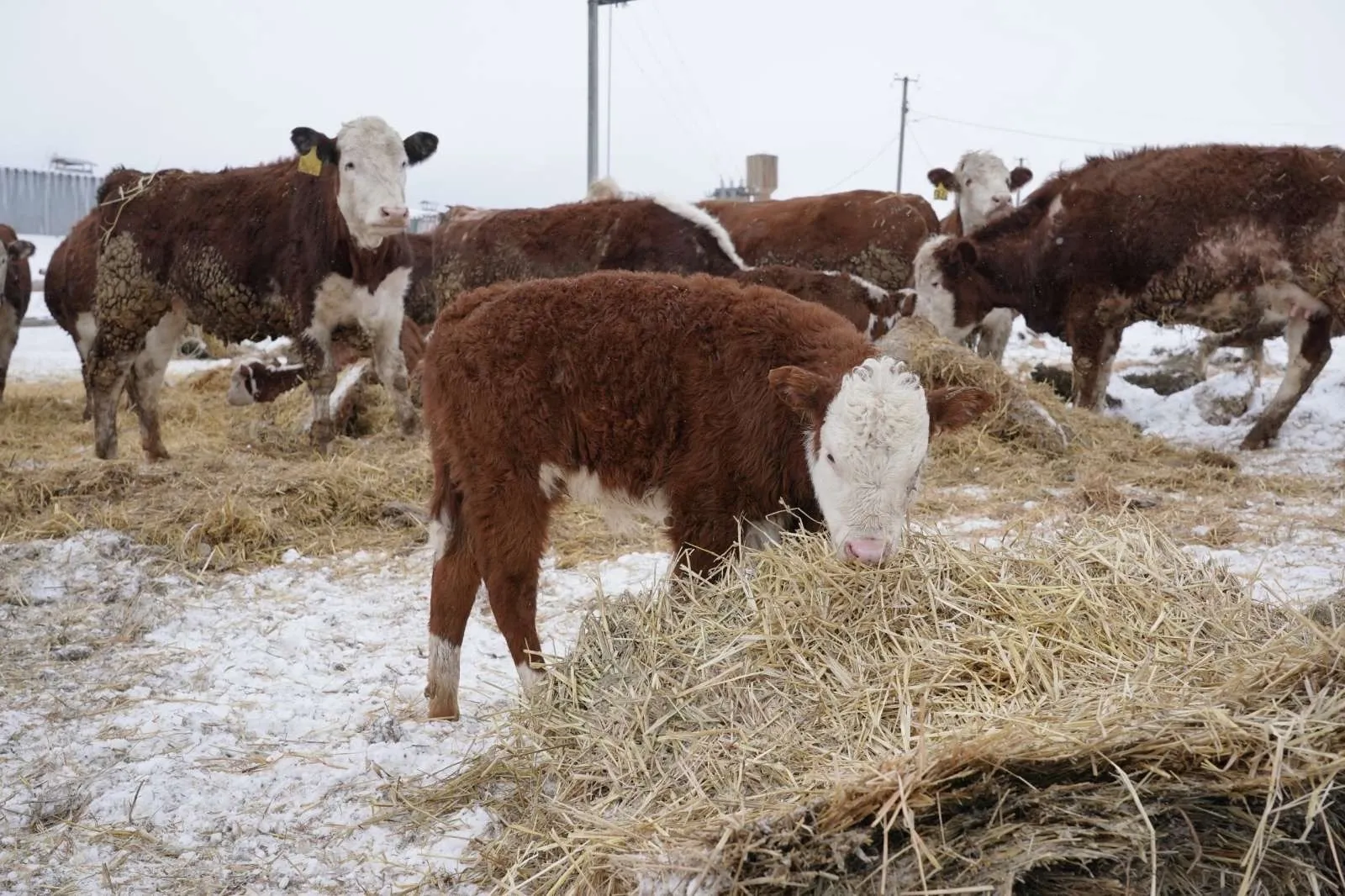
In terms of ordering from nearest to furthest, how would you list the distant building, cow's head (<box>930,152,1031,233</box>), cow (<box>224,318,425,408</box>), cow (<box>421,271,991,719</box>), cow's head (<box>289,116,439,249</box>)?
cow (<box>421,271,991,719</box>), cow's head (<box>289,116,439,249</box>), cow (<box>224,318,425,408</box>), cow's head (<box>930,152,1031,233</box>), the distant building

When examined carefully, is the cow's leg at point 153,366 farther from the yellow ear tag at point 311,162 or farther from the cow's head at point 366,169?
the cow's head at point 366,169

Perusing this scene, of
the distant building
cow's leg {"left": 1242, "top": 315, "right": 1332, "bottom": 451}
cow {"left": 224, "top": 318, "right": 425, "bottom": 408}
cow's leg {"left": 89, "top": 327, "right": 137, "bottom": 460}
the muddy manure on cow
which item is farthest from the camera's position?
the distant building

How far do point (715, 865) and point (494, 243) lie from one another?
9814mm

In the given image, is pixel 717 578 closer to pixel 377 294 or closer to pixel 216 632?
pixel 216 632

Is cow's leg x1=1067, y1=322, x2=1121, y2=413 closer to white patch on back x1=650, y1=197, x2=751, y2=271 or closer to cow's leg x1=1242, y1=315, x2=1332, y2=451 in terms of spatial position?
cow's leg x1=1242, y1=315, x2=1332, y2=451

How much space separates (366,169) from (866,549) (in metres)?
6.86

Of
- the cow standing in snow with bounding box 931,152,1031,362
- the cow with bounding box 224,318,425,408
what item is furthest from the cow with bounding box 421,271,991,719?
the cow standing in snow with bounding box 931,152,1031,362

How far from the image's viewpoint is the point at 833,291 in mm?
9289

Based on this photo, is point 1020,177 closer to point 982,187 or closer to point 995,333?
point 982,187

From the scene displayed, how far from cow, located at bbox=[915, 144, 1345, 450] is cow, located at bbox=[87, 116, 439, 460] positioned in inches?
226

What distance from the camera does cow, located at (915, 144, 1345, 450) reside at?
8945 millimetres

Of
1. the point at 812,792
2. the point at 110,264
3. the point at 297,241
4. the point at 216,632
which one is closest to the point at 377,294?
the point at 297,241

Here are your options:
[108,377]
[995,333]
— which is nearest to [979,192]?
[995,333]

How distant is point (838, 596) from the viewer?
3.16 meters
